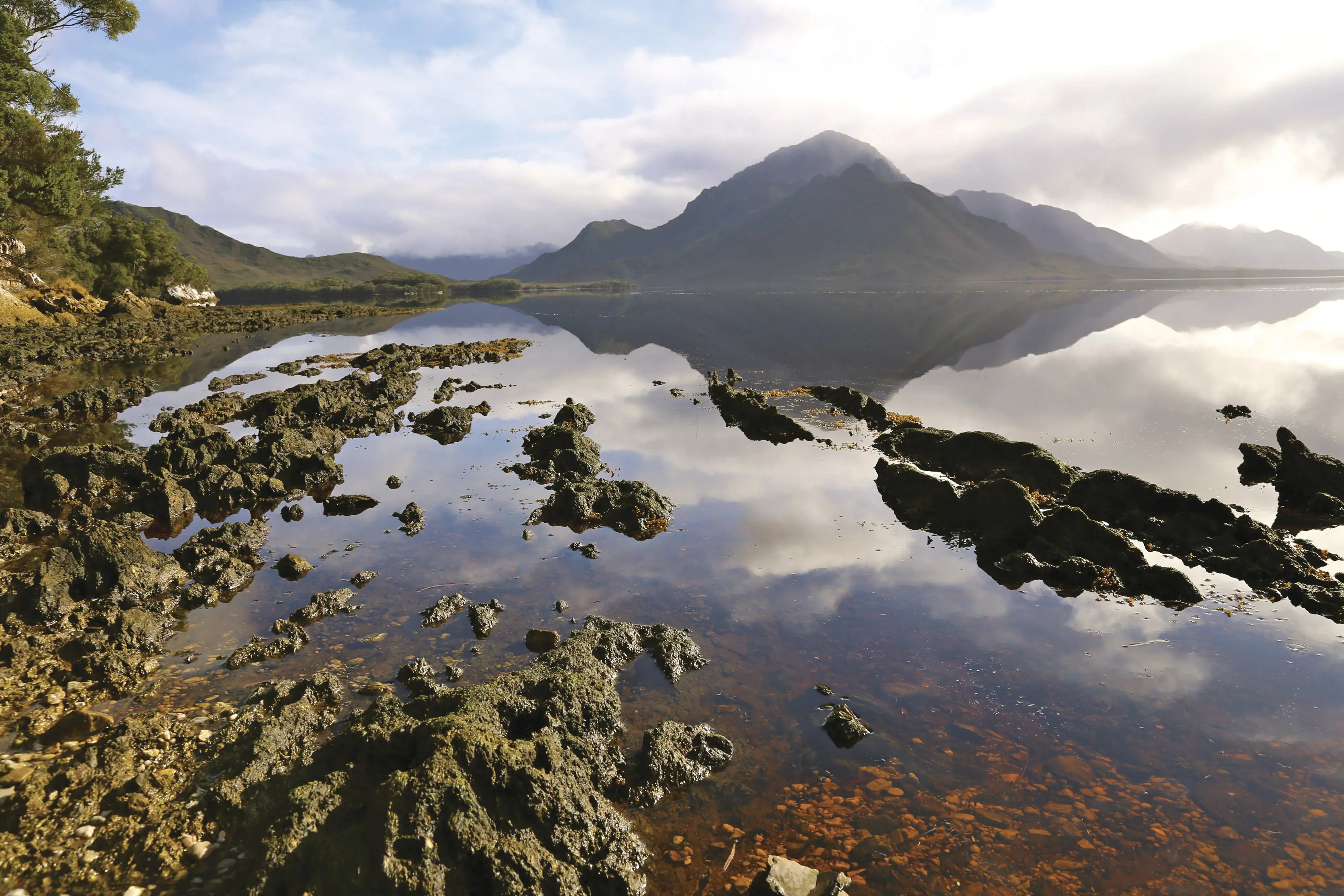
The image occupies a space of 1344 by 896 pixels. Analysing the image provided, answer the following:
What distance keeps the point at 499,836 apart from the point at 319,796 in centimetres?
225

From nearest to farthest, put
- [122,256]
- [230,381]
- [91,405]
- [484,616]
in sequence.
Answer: [484,616]
[91,405]
[230,381]
[122,256]

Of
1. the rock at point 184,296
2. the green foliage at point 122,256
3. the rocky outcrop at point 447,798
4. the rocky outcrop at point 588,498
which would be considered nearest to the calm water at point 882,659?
the rocky outcrop at point 588,498

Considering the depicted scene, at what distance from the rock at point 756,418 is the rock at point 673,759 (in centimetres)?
2141

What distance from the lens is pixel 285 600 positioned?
14164 millimetres

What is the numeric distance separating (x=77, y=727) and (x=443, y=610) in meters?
5.86

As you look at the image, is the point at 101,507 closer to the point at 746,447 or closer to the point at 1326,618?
the point at 746,447

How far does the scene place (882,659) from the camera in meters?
12.6

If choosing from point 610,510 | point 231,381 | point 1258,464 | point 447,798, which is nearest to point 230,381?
point 231,381

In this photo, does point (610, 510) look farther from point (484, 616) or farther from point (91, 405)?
point (91, 405)

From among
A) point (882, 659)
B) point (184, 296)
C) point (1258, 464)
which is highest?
point (184, 296)

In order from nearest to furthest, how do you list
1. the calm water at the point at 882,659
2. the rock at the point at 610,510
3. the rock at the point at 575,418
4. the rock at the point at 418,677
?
the calm water at the point at 882,659, the rock at the point at 418,677, the rock at the point at 610,510, the rock at the point at 575,418

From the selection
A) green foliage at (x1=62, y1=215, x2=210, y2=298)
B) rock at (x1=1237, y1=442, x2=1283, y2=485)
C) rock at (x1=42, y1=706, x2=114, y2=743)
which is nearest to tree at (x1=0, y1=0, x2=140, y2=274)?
green foliage at (x1=62, y1=215, x2=210, y2=298)

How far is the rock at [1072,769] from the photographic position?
31.1 ft

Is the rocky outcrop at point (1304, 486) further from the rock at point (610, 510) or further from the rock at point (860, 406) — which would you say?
the rock at point (610, 510)
